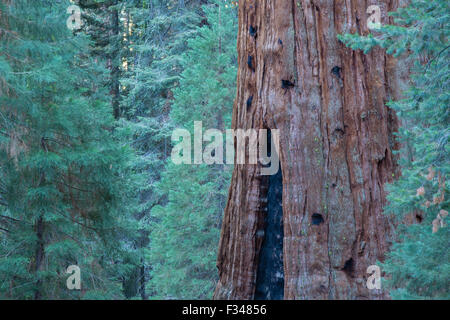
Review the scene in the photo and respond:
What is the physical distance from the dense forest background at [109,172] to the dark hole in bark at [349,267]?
0.80 ft

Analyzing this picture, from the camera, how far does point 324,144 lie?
376cm

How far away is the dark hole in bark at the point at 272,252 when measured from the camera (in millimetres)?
4180

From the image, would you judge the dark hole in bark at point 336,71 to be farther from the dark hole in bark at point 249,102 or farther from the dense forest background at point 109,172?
the dark hole in bark at point 249,102

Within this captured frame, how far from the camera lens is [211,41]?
9188 mm

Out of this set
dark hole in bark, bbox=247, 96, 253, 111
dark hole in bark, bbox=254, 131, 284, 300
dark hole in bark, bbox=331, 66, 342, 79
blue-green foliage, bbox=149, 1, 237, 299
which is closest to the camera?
dark hole in bark, bbox=331, 66, 342, 79

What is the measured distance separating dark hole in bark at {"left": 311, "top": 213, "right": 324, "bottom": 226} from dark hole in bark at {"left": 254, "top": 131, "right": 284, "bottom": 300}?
1.64 ft

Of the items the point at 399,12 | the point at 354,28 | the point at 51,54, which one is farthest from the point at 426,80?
the point at 51,54

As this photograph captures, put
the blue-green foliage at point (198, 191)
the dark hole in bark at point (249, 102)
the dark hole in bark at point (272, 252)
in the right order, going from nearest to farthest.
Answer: the dark hole in bark at point (272, 252) → the dark hole in bark at point (249, 102) → the blue-green foliage at point (198, 191)

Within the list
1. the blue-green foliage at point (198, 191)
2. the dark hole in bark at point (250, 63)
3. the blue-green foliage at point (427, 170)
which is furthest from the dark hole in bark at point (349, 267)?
the blue-green foliage at point (198, 191)

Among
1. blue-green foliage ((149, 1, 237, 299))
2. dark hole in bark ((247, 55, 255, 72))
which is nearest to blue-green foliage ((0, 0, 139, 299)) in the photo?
blue-green foliage ((149, 1, 237, 299))

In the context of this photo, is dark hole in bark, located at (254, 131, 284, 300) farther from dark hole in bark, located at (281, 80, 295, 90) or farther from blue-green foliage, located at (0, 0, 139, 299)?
blue-green foliage, located at (0, 0, 139, 299)

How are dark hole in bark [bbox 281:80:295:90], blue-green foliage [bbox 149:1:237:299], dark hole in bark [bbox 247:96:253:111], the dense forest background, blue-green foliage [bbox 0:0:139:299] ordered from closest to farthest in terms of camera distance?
1. the dense forest background
2. dark hole in bark [bbox 281:80:295:90]
3. dark hole in bark [bbox 247:96:253:111]
4. blue-green foliage [bbox 0:0:139:299]
5. blue-green foliage [bbox 149:1:237:299]

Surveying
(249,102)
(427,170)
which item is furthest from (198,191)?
(427,170)

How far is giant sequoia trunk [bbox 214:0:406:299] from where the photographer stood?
3617 mm
